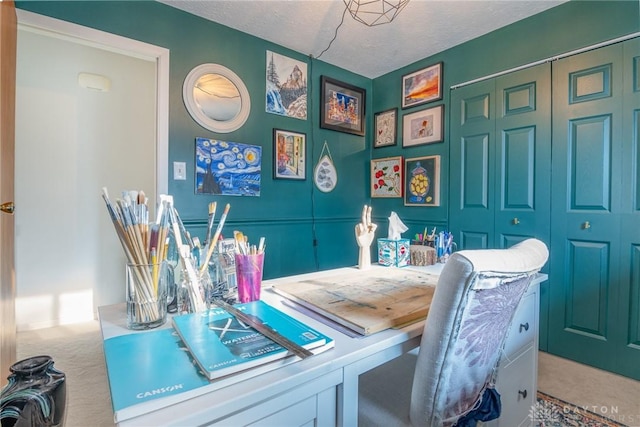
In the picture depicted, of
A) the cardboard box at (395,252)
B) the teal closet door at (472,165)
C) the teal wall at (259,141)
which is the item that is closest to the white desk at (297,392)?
the cardboard box at (395,252)

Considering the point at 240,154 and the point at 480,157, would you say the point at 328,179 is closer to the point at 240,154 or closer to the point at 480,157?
the point at 240,154

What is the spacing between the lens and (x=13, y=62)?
1.59 metres

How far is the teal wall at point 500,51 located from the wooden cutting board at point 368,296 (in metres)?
1.66

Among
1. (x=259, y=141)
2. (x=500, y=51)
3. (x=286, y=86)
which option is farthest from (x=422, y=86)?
(x=259, y=141)

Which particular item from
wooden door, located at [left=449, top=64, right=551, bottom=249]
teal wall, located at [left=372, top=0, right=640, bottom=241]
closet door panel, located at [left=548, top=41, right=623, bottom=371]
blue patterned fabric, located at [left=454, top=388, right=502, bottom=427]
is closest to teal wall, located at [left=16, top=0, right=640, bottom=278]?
teal wall, located at [left=372, top=0, right=640, bottom=241]

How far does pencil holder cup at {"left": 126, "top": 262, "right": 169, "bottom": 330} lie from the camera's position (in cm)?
73

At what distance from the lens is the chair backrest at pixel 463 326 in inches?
25.7

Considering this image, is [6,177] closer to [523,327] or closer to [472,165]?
[523,327]

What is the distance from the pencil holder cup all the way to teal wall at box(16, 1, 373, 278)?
154 cm

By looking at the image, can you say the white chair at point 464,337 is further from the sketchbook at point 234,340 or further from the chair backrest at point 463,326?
the sketchbook at point 234,340

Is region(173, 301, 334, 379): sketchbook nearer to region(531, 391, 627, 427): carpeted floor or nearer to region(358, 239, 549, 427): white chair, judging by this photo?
region(358, 239, 549, 427): white chair

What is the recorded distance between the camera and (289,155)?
104 inches

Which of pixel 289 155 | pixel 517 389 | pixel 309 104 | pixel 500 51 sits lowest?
pixel 517 389

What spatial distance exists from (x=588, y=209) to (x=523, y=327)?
3.99ft
